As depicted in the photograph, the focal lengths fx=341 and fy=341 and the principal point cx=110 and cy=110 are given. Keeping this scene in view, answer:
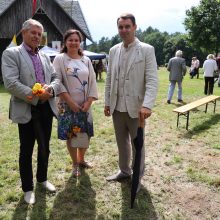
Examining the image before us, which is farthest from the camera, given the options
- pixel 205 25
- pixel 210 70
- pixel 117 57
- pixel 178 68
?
pixel 205 25

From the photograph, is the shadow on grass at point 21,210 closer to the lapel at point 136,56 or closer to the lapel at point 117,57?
the lapel at point 117,57

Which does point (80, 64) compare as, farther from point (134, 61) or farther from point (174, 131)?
point (174, 131)

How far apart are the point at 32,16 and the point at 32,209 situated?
21.7 metres

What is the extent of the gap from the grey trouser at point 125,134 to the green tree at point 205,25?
3345 centimetres

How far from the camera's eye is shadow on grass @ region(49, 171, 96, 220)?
3857 mm

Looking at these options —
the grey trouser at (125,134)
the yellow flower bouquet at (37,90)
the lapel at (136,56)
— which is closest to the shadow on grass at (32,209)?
the grey trouser at (125,134)

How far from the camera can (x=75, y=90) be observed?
453 cm

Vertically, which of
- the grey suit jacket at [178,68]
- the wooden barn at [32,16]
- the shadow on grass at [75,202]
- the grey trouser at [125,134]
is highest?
the wooden barn at [32,16]

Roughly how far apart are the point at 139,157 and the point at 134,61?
3.74 feet

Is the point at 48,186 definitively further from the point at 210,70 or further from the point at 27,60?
the point at 210,70

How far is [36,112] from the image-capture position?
390 centimetres

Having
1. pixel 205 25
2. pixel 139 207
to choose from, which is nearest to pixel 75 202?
pixel 139 207

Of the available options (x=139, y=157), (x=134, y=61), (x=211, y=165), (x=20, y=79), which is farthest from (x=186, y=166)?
(x=20, y=79)

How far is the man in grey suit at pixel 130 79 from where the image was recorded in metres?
3.95
